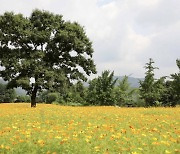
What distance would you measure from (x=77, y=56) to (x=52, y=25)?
553cm

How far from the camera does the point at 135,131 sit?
14.0 meters

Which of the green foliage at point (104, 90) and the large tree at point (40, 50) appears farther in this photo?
the green foliage at point (104, 90)

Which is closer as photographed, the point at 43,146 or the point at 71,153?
the point at 71,153

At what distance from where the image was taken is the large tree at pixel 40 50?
38375 mm

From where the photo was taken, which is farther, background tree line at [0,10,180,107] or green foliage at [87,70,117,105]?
green foliage at [87,70,117,105]

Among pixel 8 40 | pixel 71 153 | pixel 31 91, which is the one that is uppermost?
pixel 8 40

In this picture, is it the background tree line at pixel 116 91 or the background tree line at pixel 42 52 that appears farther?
the background tree line at pixel 116 91

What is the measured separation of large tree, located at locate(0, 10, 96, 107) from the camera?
38375 mm

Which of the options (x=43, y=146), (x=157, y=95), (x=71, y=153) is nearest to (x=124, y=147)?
(x=71, y=153)

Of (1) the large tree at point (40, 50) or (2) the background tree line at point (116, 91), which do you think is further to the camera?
(2) the background tree line at point (116, 91)

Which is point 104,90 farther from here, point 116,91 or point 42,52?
point 42,52

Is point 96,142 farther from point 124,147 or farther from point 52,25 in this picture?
point 52,25

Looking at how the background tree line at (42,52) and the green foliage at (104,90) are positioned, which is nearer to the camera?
the background tree line at (42,52)

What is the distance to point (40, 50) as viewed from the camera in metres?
→ 39.8
